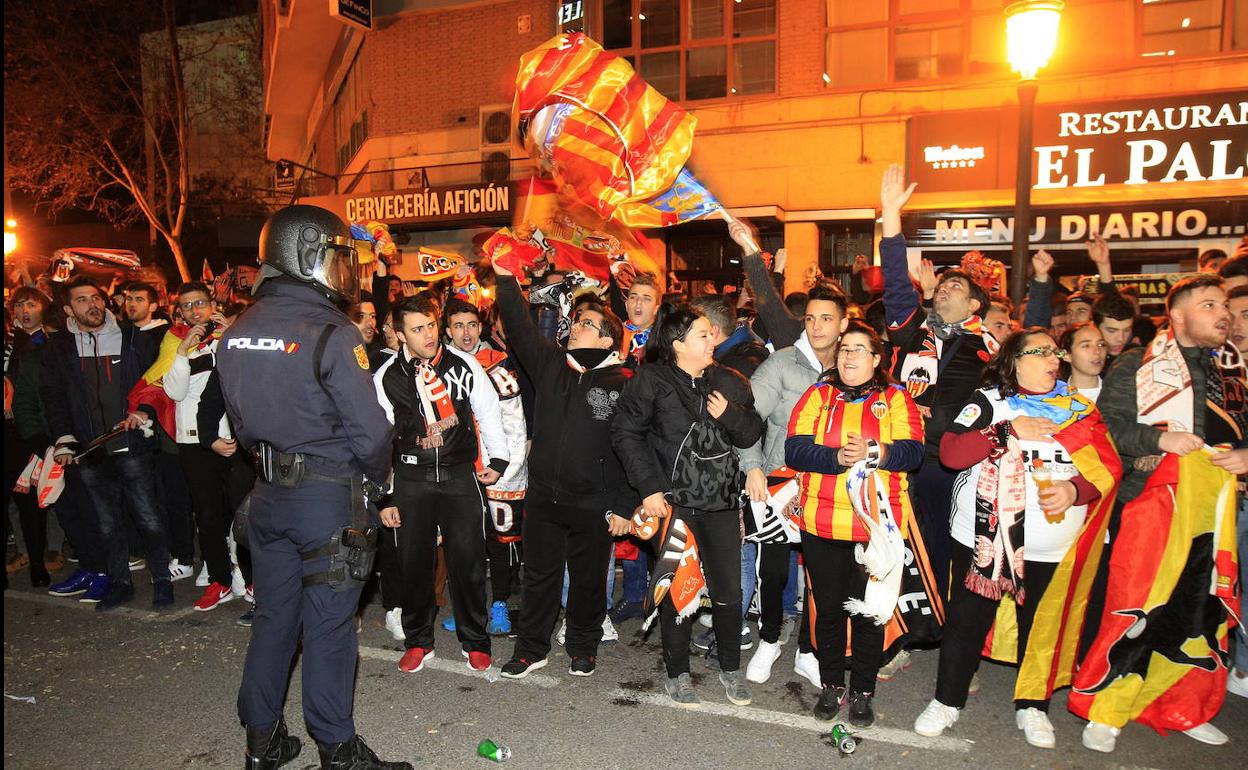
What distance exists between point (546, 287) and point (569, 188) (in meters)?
0.83

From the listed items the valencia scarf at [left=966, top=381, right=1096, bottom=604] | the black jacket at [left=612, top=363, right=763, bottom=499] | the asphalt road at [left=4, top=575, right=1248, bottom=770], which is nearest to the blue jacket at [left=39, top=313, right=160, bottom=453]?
the asphalt road at [left=4, top=575, right=1248, bottom=770]

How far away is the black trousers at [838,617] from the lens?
4.26 m

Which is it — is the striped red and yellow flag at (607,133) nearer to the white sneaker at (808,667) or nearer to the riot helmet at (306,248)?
the riot helmet at (306,248)

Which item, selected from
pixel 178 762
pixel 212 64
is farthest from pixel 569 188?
pixel 212 64

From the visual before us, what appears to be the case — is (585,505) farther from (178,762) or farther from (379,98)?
(379,98)

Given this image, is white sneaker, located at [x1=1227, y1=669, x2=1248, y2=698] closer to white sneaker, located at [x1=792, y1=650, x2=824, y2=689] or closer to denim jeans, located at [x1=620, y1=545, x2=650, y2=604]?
white sneaker, located at [x1=792, y1=650, x2=824, y2=689]

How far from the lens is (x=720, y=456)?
4539mm

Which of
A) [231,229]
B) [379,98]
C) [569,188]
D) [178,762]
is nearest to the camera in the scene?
[178,762]

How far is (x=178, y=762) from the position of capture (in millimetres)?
3961

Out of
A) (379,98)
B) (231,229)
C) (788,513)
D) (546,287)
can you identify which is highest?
(379,98)

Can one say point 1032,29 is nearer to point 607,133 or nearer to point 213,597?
point 607,133

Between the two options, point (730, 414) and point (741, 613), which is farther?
point (741, 613)

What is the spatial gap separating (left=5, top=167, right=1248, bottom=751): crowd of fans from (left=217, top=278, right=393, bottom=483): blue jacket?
196 millimetres

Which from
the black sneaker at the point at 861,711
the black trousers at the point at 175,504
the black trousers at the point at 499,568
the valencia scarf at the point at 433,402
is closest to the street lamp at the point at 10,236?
the black trousers at the point at 175,504
